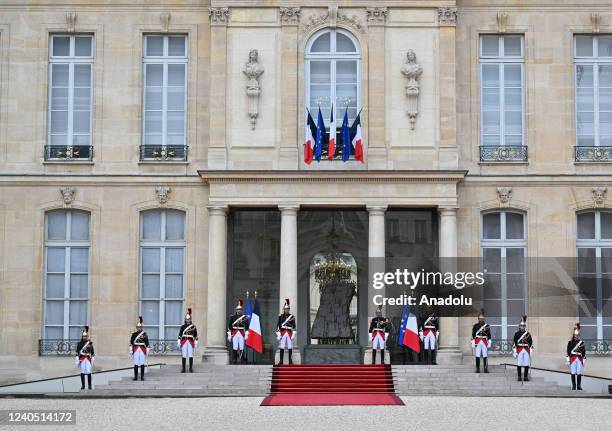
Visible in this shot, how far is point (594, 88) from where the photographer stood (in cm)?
3192

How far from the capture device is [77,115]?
105 ft

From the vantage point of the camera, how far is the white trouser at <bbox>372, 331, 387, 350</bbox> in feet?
96.0

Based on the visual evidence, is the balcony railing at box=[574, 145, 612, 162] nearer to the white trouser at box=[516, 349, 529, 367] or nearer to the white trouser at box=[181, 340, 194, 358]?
the white trouser at box=[516, 349, 529, 367]

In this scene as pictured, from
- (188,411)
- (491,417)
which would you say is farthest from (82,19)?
(491,417)

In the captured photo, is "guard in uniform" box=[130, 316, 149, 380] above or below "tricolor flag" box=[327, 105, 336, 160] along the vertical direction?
below

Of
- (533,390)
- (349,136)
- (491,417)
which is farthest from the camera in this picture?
(349,136)

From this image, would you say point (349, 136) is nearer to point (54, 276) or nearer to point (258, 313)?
point (258, 313)

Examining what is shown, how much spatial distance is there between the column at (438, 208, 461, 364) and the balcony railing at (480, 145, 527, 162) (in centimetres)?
189

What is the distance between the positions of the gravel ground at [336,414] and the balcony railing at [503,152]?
7.41m

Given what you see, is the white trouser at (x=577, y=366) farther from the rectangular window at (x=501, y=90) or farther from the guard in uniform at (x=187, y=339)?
the guard in uniform at (x=187, y=339)

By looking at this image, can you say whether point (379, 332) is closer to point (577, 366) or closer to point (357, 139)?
point (577, 366)

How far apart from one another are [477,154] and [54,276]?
10.5m

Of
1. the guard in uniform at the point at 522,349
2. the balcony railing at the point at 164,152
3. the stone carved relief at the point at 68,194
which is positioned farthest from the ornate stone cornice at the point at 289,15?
the guard in uniform at the point at 522,349

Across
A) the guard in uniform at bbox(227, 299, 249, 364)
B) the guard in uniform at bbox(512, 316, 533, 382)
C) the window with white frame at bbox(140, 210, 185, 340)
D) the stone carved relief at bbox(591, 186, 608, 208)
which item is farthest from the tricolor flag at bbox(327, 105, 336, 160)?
the stone carved relief at bbox(591, 186, 608, 208)
